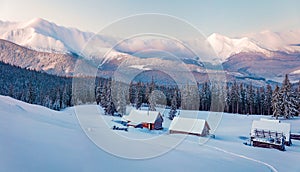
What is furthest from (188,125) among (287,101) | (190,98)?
(190,98)

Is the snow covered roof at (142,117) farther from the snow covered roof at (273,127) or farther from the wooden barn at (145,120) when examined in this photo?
the snow covered roof at (273,127)

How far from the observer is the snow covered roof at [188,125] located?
127 ft

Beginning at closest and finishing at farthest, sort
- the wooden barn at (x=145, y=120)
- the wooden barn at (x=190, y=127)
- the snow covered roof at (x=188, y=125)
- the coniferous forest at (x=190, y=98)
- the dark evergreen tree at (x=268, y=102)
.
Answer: the wooden barn at (x=190, y=127) < the snow covered roof at (x=188, y=125) < the wooden barn at (x=145, y=120) < the coniferous forest at (x=190, y=98) < the dark evergreen tree at (x=268, y=102)

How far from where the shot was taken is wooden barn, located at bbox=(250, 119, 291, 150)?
3394cm

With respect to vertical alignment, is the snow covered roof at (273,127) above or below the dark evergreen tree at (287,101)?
below

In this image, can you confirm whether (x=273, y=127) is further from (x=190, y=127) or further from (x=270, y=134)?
(x=190, y=127)

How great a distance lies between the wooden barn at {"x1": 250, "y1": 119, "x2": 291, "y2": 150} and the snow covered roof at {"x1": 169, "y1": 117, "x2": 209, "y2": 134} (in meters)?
6.96

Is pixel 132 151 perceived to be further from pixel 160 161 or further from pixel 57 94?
pixel 57 94

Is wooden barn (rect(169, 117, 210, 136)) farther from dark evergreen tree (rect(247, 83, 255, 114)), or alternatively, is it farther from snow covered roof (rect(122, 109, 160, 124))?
dark evergreen tree (rect(247, 83, 255, 114))

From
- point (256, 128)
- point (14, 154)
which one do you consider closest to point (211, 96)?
point (256, 128)

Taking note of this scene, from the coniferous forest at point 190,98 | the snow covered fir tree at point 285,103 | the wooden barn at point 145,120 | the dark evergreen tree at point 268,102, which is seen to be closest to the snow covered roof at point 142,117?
the wooden barn at point 145,120

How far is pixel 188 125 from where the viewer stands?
4028 centimetres

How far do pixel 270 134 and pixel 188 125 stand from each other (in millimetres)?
11247

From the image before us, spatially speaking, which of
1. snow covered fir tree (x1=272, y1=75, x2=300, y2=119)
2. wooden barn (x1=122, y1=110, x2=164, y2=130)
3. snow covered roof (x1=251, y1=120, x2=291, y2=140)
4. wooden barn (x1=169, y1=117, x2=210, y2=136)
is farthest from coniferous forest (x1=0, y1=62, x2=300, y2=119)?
snow covered roof (x1=251, y1=120, x2=291, y2=140)
